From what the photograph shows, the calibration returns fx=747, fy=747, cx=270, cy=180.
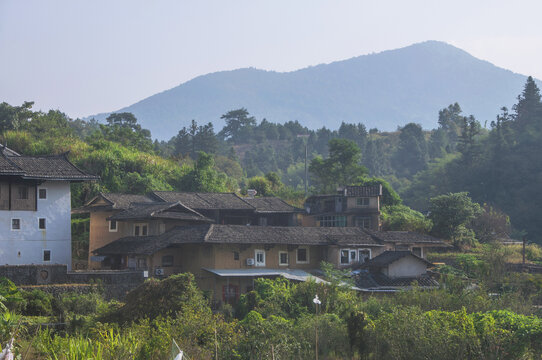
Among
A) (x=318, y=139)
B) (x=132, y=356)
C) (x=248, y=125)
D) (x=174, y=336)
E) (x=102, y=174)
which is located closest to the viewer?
(x=132, y=356)

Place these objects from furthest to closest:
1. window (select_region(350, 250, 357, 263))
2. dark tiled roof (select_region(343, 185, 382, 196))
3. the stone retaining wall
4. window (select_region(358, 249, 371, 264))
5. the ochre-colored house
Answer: dark tiled roof (select_region(343, 185, 382, 196)) < window (select_region(358, 249, 371, 264)) < window (select_region(350, 250, 357, 263)) < the ochre-colored house < the stone retaining wall

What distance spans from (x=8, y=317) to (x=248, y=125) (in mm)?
100554

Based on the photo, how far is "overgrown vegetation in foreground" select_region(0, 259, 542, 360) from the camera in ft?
60.6

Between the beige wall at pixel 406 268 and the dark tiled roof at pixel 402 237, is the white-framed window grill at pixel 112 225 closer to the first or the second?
the dark tiled roof at pixel 402 237

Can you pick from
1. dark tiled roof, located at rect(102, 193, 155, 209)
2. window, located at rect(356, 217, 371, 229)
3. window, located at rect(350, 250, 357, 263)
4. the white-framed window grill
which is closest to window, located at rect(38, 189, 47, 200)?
dark tiled roof, located at rect(102, 193, 155, 209)

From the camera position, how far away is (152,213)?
40.2 m

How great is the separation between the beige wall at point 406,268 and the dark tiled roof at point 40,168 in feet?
51.5

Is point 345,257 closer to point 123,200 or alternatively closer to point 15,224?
point 123,200

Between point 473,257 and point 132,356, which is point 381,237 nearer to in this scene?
point 473,257

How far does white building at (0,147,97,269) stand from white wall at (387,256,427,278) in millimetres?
15883

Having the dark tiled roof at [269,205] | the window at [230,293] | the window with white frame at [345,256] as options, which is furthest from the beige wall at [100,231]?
the window with white frame at [345,256]

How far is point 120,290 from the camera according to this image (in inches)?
1280

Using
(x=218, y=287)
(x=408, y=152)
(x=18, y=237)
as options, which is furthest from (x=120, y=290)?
(x=408, y=152)

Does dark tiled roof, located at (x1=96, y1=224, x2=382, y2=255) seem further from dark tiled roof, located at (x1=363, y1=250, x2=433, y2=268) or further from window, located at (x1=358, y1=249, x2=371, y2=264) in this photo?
dark tiled roof, located at (x1=363, y1=250, x2=433, y2=268)
